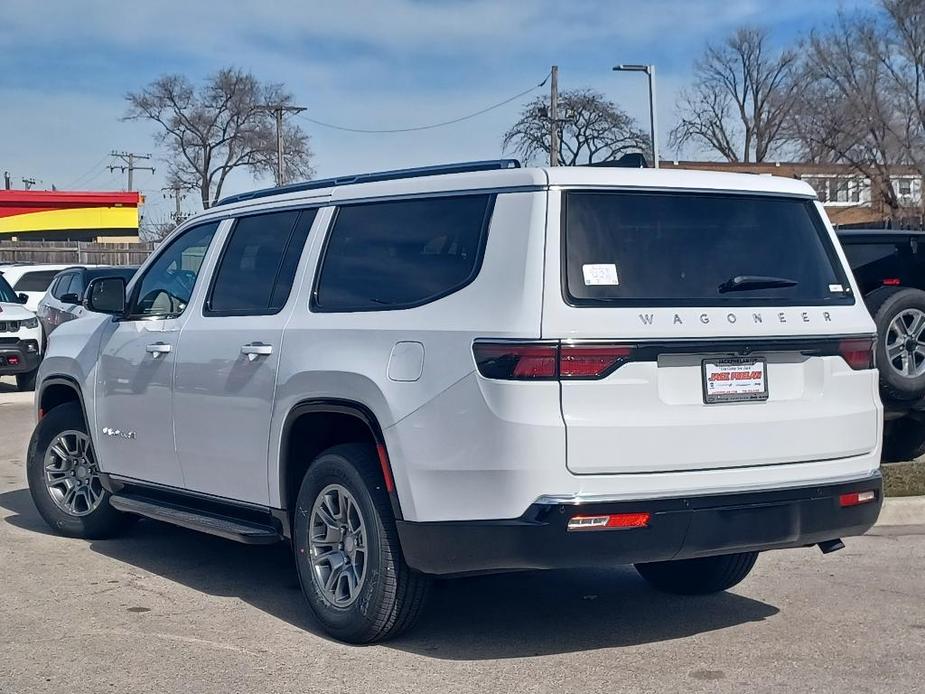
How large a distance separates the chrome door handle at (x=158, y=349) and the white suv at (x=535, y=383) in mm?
510

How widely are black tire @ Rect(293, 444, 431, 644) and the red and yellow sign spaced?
49.9 m

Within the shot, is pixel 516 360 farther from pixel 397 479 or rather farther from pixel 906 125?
pixel 906 125

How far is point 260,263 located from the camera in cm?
645

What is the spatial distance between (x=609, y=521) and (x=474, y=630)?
4.33ft

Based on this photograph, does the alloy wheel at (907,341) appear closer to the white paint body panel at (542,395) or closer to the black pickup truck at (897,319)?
the black pickup truck at (897,319)

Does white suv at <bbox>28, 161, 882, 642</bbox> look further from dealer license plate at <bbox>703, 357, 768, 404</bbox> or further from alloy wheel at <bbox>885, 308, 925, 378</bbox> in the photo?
alloy wheel at <bbox>885, 308, 925, 378</bbox>

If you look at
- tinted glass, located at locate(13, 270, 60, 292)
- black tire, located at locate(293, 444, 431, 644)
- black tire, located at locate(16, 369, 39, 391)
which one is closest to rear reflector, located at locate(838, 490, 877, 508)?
black tire, located at locate(293, 444, 431, 644)

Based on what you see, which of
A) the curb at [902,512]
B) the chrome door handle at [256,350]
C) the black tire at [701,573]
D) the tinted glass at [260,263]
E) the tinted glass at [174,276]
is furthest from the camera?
the curb at [902,512]

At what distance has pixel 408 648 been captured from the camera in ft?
18.3

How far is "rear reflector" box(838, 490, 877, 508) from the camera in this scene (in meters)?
5.38

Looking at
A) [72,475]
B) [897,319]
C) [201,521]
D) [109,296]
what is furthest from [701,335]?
[897,319]

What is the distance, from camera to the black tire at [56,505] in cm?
786

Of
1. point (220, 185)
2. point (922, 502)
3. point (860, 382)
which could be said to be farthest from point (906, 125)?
point (860, 382)

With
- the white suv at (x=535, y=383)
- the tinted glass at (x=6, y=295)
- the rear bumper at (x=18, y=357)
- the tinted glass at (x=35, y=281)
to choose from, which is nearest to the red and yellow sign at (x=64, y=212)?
the tinted glass at (x=35, y=281)
